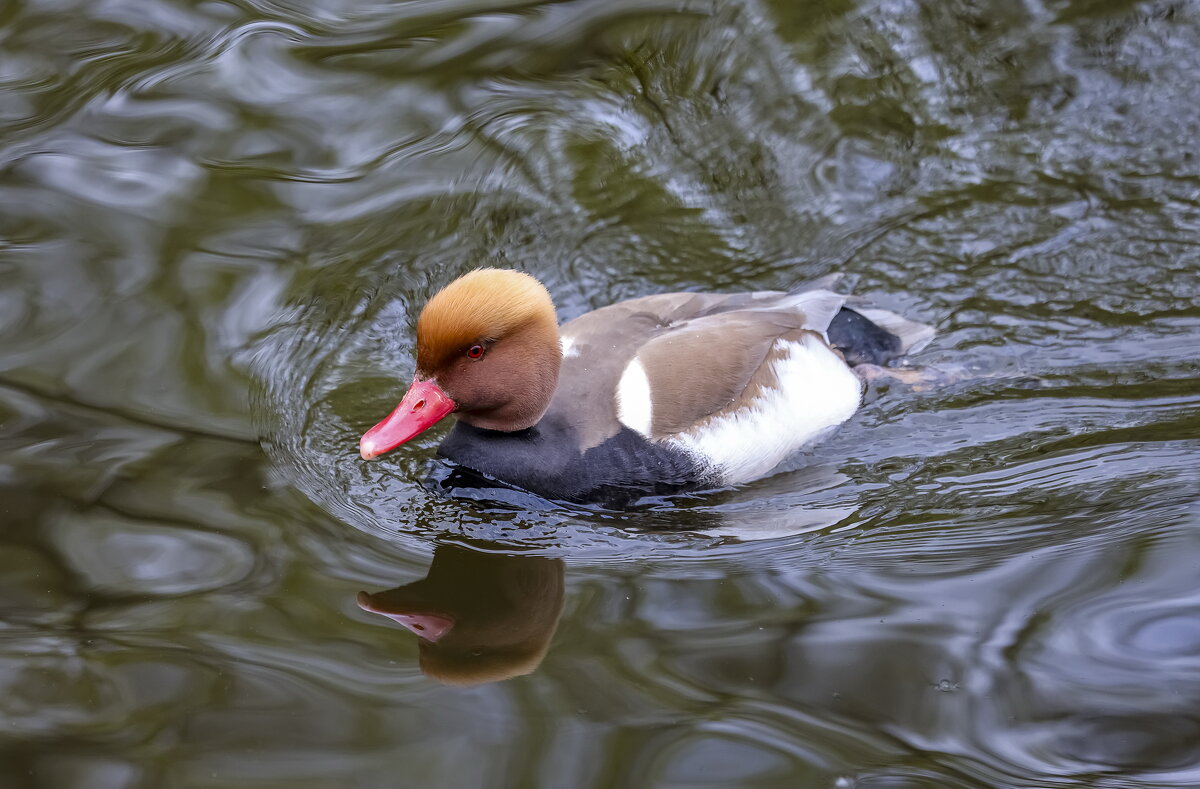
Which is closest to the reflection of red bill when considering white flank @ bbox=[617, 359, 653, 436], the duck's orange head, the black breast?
the duck's orange head

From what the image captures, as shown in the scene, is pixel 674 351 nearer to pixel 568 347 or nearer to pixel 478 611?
pixel 568 347

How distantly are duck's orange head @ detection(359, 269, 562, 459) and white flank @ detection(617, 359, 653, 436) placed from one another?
30cm

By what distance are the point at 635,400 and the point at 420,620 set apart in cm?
137

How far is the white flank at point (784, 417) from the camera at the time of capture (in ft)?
16.0

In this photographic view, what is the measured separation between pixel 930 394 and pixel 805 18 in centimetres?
315

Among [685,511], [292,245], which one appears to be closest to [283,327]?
[292,245]

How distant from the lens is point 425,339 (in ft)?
14.5

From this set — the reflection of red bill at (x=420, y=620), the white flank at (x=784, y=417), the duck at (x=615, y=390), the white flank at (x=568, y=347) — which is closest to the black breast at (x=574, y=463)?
the duck at (x=615, y=390)

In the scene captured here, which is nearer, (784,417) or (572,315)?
(784,417)

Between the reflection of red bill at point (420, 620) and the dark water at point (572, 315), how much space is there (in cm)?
5

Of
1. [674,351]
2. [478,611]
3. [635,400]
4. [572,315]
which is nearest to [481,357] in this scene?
[635,400]

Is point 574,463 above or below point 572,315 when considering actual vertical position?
below

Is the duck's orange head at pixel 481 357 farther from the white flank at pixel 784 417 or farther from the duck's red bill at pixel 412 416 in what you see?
the white flank at pixel 784 417

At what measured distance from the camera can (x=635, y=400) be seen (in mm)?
4805
